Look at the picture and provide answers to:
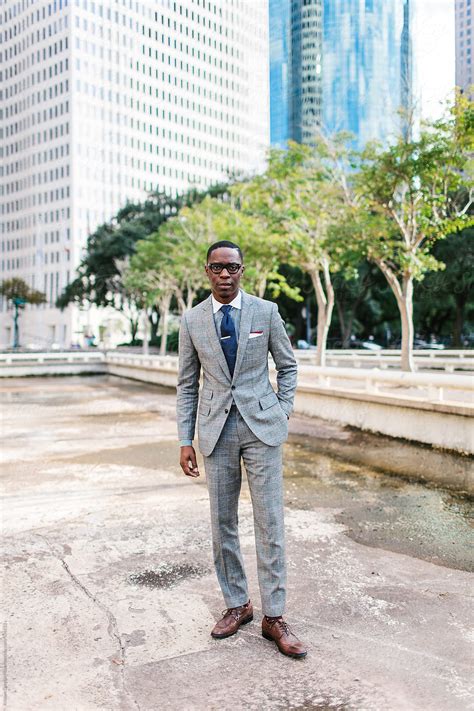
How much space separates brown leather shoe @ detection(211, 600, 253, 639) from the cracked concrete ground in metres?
0.05

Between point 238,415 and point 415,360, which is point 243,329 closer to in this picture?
point 238,415

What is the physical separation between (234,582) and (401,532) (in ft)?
7.26

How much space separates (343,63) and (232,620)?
16745 mm

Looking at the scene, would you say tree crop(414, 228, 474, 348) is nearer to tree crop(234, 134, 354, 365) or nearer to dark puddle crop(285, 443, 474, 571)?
tree crop(234, 134, 354, 365)

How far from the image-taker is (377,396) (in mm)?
10539

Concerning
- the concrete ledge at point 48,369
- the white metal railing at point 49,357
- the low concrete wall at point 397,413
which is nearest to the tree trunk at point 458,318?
the concrete ledge at point 48,369

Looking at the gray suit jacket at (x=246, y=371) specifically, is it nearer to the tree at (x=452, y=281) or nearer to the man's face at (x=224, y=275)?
the man's face at (x=224, y=275)

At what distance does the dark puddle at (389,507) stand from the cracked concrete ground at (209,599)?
0.02 meters

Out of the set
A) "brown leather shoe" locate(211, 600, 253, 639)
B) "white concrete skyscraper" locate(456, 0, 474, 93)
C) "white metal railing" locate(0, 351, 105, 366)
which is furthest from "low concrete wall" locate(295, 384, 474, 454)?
"white metal railing" locate(0, 351, 105, 366)

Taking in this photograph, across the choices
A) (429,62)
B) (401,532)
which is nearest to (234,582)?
(401,532)

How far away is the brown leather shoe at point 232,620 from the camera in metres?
A: 3.28

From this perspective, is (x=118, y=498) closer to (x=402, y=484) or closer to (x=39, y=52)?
(x=402, y=484)

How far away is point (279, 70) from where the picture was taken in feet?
59.6

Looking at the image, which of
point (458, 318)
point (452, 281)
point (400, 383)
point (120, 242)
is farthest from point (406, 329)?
point (120, 242)
